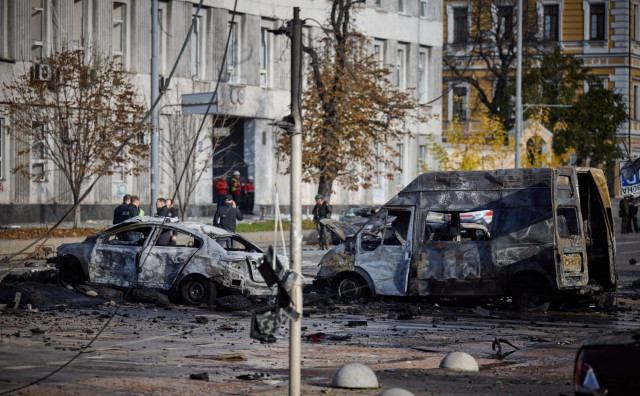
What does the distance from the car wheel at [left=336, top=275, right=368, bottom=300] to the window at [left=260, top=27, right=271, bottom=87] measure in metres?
29.9

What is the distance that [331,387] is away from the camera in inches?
428

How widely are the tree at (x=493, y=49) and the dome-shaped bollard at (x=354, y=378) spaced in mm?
54756

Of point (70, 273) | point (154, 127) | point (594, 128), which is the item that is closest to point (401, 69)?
point (594, 128)

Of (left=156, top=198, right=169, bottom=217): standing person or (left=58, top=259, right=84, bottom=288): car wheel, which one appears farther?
(left=156, top=198, right=169, bottom=217): standing person

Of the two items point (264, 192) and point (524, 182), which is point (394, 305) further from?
point (264, 192)

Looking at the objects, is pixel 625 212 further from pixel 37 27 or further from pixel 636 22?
pixel 636 22

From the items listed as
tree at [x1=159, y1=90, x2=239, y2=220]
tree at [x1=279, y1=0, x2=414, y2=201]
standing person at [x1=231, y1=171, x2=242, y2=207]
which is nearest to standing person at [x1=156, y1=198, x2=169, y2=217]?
tree at [x1=159, y1=90, x2=239, y2=220]

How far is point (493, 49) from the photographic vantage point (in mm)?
71375

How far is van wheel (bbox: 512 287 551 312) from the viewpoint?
18.7 meters

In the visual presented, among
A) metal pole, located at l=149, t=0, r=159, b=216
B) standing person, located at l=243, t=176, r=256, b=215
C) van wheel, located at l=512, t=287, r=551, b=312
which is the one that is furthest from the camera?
standing person, located at l=243, t=176, r=256, b=215

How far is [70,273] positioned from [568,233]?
8672mm

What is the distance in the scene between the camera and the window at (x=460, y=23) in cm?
7450

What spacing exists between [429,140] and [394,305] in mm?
38793

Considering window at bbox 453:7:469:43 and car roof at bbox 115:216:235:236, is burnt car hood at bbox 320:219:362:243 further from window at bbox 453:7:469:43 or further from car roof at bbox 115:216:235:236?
window at bbox 453:7:469:43
